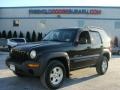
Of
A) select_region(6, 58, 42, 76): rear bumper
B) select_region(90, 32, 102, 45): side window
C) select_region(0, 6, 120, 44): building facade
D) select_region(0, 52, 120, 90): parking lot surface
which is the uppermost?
select_region(0, 6, 120, 44): building facade

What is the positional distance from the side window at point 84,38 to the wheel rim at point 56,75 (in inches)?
55.9

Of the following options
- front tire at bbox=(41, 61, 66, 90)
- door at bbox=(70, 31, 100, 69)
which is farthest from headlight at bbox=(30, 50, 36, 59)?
door at bbox=(70, 31, 100, 69)

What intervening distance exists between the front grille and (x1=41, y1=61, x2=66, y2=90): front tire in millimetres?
733

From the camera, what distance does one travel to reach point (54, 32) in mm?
10398

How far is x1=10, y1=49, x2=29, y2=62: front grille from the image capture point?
27.9 ft

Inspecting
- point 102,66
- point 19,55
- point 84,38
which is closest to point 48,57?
point 19,55

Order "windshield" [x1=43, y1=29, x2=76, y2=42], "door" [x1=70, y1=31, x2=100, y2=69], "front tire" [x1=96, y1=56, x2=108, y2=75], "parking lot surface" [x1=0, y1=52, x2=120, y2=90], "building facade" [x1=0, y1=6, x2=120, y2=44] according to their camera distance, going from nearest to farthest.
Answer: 1. "parking lot surface" [x1=0, y1=52, x2=120, y2=90]
2. "door" [x1=70, y1=31, x2=100, y2=69]
3. "windshield" [x1=43, y1=29, x2=76, y2=42]
4. "front tire" [x1=96, y1=56, x2=108, y2=75]
5. "building facade" [x1=0, y1=6, x2=120, y2=44]

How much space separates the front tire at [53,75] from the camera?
331 inches

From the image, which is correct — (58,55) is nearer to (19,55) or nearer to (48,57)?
(48,57)

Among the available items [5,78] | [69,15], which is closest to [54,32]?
[5,78]

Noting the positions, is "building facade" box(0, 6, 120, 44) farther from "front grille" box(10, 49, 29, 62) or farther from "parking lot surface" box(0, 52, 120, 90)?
"front grille" box(10, 49, 29, 62)

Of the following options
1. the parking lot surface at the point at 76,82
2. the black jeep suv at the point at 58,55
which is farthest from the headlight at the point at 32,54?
the parking lot surface at the point at 76,82

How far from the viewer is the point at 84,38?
1000 cm

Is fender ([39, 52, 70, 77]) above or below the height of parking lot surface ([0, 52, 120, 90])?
above
